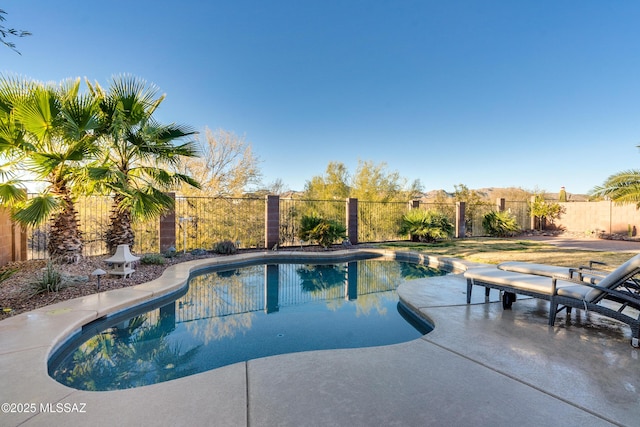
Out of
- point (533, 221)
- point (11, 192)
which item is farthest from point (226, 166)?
point (533, 221)

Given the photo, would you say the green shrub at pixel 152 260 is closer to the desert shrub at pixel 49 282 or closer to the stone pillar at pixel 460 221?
the desert shrub at pixel 49 282

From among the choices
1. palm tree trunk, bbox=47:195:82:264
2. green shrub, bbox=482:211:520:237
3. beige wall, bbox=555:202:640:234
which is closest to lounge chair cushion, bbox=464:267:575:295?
palm tree trunk, bbox=47:195:82:264

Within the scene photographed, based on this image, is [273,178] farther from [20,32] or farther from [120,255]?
[20,32]

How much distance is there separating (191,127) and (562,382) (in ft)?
24.5

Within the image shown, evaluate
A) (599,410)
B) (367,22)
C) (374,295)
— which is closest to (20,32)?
(599,410)

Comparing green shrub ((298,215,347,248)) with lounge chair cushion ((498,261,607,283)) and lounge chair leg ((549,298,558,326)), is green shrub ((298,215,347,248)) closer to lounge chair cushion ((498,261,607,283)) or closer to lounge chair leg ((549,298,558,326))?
lounge chair cushion ((498,261,607,283))

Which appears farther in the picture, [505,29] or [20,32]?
[505,29]

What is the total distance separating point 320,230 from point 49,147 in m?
7.44

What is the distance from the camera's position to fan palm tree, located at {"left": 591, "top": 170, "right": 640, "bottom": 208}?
33.7 feet

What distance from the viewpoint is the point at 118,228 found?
21.9 ft

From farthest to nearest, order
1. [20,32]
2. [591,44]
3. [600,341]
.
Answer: [591,44] → [600,341] → [20,32]

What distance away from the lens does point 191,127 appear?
6855mm

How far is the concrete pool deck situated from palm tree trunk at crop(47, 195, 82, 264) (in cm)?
325

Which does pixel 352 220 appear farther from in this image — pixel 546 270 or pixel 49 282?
pixel 49 282
